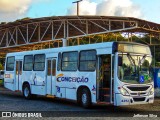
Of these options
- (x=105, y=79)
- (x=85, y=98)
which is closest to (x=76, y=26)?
(x=85, y=98)

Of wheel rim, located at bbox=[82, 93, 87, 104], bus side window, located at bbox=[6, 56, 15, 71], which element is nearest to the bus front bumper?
wheel rim, located at bbox=[82, 93, 87, 104]

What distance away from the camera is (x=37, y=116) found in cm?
1268

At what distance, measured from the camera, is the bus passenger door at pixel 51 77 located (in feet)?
59.7

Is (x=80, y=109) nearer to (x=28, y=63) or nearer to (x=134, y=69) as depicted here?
(x=134, y=69)

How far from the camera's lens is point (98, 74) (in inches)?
594

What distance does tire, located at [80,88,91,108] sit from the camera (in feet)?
50.6

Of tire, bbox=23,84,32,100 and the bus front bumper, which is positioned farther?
tire, bbox=23,84,32,100

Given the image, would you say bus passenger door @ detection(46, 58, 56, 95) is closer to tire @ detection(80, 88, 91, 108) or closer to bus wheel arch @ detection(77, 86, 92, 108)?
bus wheel arch @ detection(77, 86, 92, 108)

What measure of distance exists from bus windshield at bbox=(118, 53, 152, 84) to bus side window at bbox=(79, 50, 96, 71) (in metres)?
1.53

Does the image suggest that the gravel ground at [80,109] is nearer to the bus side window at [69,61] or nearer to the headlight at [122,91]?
the headlight at [122,91]

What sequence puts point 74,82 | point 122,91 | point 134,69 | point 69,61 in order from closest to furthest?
point 122,91
point 134,69
point 74,82
point 69,61

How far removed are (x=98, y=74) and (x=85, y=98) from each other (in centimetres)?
132

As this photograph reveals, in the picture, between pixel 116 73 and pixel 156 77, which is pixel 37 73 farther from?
pixel 156 77

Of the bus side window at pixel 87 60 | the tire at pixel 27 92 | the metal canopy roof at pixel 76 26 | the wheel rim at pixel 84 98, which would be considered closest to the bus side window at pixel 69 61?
the bus side window at pixel 87 60
